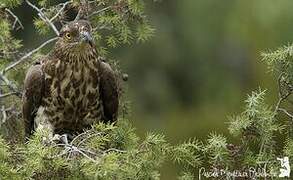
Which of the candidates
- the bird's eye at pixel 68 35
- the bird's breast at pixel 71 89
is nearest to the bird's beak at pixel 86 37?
the bird's eye at pixel 68 35

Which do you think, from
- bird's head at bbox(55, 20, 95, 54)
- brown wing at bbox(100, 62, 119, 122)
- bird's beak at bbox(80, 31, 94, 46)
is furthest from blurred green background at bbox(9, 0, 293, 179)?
bird's beak at bbox(80, 31, 94, 46)

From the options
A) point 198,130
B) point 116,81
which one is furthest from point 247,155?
point 198,130

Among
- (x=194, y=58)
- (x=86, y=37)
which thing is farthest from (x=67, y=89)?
(x=194, y=58)

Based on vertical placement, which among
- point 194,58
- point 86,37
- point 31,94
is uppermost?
point 194,58

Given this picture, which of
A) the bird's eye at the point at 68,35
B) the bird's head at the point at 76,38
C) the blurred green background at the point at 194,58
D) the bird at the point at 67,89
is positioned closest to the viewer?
Result: the bird's head at the point at 76,38

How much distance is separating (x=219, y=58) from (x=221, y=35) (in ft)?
1.77

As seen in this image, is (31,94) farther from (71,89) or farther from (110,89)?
(110,89)

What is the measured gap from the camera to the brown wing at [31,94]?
6945 millimetres

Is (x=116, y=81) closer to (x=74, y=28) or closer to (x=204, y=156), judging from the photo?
(x=74, y=28)

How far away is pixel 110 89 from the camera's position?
23.1 feet

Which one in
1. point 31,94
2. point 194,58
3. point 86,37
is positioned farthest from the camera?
point 194,58

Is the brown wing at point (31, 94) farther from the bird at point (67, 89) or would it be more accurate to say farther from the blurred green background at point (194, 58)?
the blurred green background at point (194, 58)

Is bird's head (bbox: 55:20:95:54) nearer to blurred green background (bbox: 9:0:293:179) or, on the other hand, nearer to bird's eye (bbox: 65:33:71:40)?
bird's eye (bbox: 65:33:71:40)

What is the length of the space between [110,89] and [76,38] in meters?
0.42
